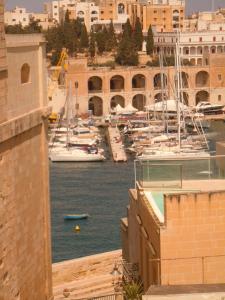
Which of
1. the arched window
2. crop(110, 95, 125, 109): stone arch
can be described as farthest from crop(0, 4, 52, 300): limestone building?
crop(110, 95, 125, 109): stone arch

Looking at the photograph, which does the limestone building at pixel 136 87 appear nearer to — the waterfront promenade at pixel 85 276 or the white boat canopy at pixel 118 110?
the white boat canopy at pixel 118 110

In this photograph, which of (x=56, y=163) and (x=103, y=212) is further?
(x=56, y=163)

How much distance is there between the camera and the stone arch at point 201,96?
5188cm

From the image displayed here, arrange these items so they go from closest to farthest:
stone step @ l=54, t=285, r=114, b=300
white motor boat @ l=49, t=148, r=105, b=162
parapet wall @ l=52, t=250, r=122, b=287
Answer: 1. stone step @ l=54, t=285, r=114, b=300
2. parapet wall @ l=52, t=250, r=122, b=287
3. white motor boat @ l=49, t=148, r=105, b=162

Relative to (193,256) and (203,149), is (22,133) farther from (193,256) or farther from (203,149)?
(203,149)

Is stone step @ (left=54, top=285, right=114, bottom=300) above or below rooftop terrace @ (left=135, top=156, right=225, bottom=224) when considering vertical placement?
below

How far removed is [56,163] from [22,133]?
25576mm

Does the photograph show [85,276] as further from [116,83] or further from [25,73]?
[116,83]

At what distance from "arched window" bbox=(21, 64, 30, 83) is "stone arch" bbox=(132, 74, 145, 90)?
44865mm

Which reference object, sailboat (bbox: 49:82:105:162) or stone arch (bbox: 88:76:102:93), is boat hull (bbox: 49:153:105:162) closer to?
sailboat (bbox: 49:82:105:162)

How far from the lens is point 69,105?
42.6 m

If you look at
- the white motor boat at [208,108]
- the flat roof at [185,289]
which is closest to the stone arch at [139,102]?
the white motor boat at [208,108]

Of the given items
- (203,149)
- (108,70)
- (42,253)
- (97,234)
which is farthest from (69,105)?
(42,253)

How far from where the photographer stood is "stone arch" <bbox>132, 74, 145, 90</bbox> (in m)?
52.7
